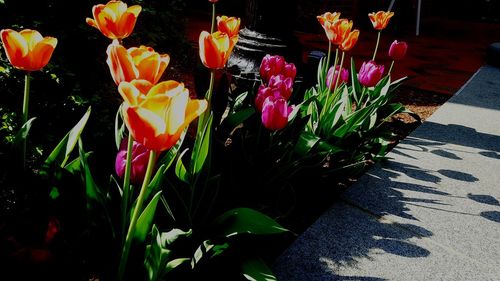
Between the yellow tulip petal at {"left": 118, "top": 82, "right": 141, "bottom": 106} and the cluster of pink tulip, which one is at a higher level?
the yellow tulip petal at {"left": 118, "top": 82, "right": 141, "bottom": 106}

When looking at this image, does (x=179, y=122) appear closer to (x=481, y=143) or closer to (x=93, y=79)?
(x=93, y=79)

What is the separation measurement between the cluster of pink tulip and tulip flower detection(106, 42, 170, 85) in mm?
494

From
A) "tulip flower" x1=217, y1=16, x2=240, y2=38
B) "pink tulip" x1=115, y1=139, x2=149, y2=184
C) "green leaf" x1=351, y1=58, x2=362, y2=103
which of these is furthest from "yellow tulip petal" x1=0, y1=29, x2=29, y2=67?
"green leaf" x1=351, y1=58, x2=362, y2=103

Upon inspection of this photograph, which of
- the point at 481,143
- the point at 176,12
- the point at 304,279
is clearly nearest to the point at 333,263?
the point at 304,279

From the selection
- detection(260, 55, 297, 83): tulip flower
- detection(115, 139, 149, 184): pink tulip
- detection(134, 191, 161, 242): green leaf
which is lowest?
detection(134, 191, 161, 242): green leaf

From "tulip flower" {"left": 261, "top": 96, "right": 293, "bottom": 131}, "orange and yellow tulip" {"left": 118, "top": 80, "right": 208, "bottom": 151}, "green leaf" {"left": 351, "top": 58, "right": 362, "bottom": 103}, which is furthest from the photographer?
"green leaf" {"left": 351, "top": 58, "right": 362, "bottom": 103}

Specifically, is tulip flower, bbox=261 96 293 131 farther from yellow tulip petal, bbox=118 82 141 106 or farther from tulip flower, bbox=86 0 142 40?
yellow tulip petal, bbox=118 82 141 106

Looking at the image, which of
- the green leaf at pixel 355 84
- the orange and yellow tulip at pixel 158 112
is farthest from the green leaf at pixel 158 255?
the green leaf at pixel 355 84

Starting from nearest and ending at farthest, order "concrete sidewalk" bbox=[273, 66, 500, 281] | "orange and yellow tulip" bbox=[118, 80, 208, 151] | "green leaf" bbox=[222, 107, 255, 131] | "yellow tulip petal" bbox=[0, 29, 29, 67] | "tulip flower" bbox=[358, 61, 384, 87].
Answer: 1. "orange and yellow tulip" bbox=[118, 80, 208, 151]
2. "yellow tulip petal" bbox=[0, 29, 29, 67]
3. "concrete sidewalk" bbox=[273, 66, 500, 281]
4. "green leaf" bbox=[222, 107, 255, 131]
5. "tulip flower" bbox=[358, 61, 384, 87]

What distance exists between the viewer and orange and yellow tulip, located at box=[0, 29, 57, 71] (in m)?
1.04

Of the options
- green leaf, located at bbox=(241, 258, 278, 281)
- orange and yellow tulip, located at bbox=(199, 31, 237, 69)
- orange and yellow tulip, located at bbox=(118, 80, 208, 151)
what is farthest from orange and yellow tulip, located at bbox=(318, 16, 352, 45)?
orange and yellow tulip, located at bbox=(118, 80, 208, 151)

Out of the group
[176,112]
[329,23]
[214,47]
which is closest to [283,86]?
[214,47]

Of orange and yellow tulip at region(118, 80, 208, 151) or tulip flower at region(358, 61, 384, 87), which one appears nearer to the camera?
orange and yellow tulip at region(118, 80, 208, 151)

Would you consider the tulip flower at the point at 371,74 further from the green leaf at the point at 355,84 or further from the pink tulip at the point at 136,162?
the pink tulip at the point at 136,162
